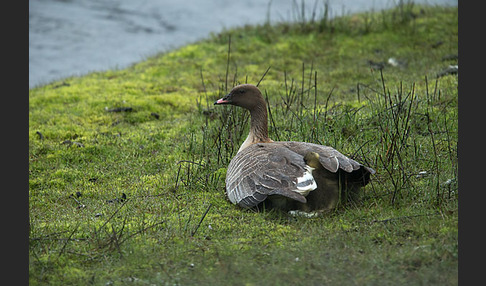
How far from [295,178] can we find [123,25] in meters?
15.6

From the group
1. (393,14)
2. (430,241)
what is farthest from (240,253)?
(393,14)

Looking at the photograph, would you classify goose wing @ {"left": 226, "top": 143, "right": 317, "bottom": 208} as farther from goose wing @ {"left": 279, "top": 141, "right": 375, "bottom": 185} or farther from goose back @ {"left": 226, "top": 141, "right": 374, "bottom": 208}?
goose wing @ {"left": 279, "top": 141, "right": 375, "bottom": 185}

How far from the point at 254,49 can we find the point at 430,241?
9697 mm

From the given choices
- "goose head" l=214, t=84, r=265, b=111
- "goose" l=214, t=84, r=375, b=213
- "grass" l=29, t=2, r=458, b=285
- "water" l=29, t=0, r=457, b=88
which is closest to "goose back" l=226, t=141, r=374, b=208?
"goose" l=214, t=84, r=375, b=213

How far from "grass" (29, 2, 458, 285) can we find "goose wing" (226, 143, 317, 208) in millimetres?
261

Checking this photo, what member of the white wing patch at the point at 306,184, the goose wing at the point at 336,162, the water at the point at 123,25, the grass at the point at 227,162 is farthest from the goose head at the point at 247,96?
the water at the point at 123,25

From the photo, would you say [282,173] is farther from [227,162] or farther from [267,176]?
[227,162]

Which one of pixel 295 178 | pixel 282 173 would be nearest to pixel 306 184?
pixel 295 178

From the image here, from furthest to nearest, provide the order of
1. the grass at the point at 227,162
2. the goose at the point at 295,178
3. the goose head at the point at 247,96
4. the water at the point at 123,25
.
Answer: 1. the water at the point at 123,25
2. the goose head at the point at 247,96
3. the goose at the point at 295,178
4. the grass at the point at 227,162

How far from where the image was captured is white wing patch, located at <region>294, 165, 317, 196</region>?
19.8 feet

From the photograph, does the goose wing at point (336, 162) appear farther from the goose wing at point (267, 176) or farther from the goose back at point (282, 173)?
the goose wing at point (267, 176)

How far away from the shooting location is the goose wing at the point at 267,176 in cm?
611

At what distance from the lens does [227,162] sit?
8.12m

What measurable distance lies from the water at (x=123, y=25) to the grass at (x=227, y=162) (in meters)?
2.45
